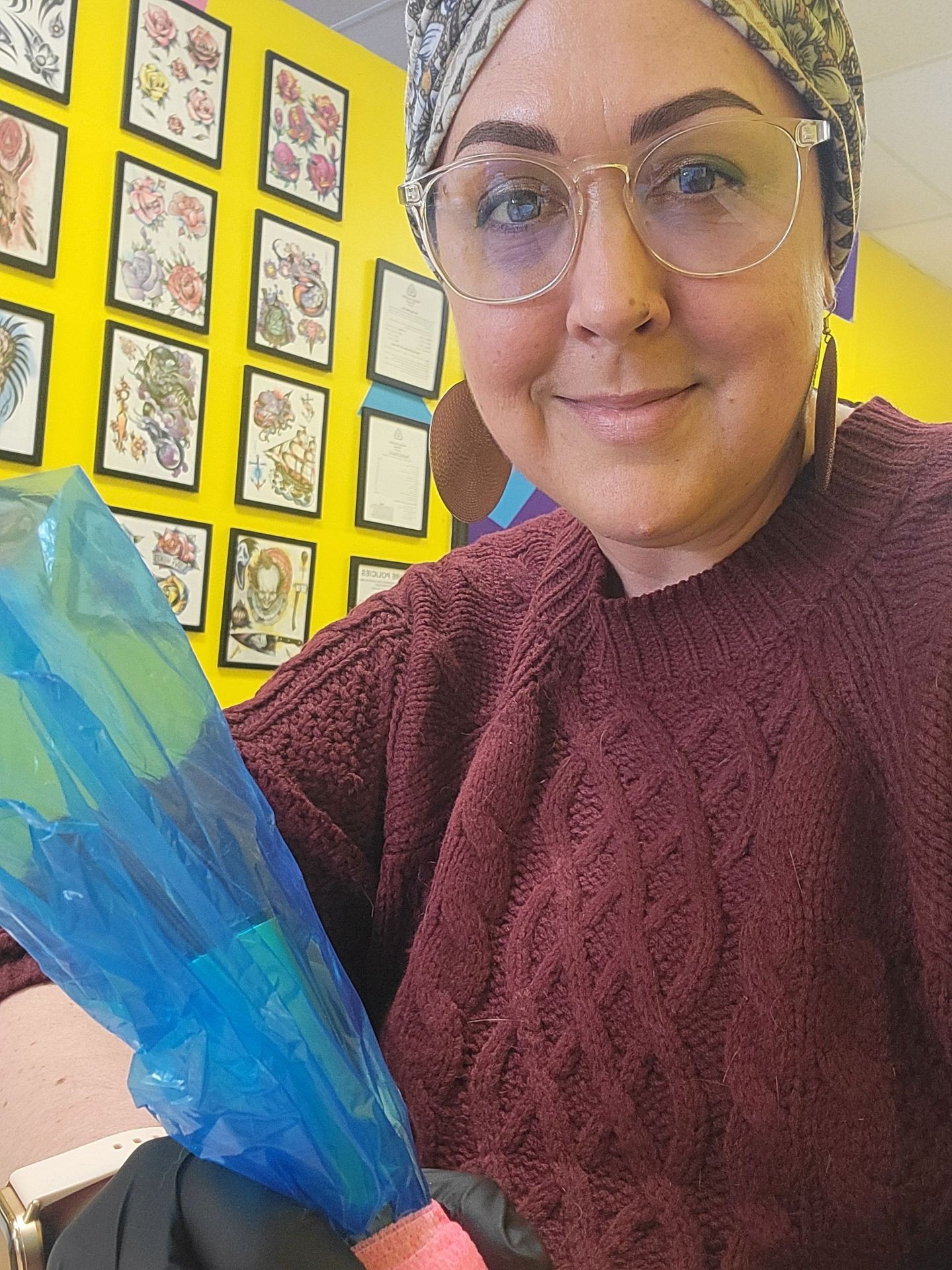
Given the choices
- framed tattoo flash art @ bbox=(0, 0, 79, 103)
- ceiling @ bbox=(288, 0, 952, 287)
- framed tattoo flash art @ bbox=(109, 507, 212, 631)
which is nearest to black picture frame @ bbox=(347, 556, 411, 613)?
framed tattoo flash art @ bbox=(109, 507, 212, 631)

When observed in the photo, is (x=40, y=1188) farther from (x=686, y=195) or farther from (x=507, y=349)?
(x=686, y=195)

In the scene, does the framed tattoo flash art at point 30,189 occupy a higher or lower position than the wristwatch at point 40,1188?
higher

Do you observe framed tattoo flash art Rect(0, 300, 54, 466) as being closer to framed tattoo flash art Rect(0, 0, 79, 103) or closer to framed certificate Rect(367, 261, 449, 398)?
framed tattoo flash art Rect(0, 0, 79, 103)

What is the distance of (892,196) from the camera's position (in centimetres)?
385

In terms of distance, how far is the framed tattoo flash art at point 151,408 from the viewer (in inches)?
81.5

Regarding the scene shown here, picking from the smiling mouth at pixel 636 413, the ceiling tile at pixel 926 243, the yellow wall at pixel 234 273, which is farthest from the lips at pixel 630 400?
the ceiling tile at pixel 926 243

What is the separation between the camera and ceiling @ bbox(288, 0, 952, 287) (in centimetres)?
265

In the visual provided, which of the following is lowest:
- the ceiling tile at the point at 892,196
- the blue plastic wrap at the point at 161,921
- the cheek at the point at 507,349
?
the blue plastic wrap at the point at 161,921

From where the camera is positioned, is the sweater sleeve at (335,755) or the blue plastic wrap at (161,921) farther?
the sweater sleeve at (335,755)

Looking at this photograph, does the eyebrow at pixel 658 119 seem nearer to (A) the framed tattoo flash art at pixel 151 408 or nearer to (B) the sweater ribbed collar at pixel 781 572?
(B) the sweater ribbed collar at pixel 781 572

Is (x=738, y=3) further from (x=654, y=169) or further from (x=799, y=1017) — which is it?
(x=799, y=1017)

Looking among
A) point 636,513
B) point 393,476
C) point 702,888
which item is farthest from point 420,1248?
point 393,476

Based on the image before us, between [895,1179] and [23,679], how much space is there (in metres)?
0.60

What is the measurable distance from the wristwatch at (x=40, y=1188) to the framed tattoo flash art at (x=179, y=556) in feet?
5.45
